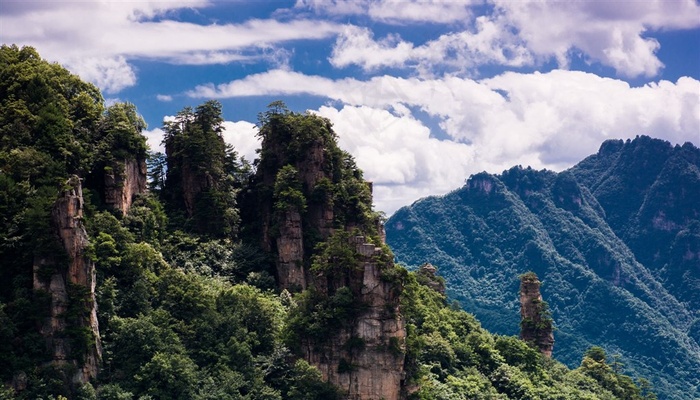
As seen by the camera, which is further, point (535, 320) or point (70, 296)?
point (535, 320)

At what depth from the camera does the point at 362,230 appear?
74.5 meters

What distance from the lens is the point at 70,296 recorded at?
5478 centimetres

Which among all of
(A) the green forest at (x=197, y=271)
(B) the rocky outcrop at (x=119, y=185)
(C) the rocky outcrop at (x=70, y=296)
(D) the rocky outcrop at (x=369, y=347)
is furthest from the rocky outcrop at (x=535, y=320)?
(C) the rocky outcrop at (x=70, y=296)

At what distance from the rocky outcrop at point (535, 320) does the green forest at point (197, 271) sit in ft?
17.3

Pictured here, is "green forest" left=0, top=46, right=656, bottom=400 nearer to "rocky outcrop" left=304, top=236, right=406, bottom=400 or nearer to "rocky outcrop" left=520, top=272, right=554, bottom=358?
"rocky outcrop" left=304, top=236, right=406, bottom=400

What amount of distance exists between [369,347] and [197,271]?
604 inches

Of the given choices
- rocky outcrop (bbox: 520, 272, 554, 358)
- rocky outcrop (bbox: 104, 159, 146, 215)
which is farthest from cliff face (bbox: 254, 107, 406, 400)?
rocky outcrop (bbox: 520, 272, 554, 358)

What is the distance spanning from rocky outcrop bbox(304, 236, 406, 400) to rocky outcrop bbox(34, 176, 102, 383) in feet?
45.1

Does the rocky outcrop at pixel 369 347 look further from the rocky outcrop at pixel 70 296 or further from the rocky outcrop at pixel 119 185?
the rocky outcrop at pixel 119 185

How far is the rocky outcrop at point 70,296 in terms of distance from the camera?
54.3 m

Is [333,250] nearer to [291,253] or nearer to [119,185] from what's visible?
[291,253]

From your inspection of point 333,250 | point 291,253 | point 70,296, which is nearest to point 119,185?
point 291,253

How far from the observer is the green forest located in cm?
5506

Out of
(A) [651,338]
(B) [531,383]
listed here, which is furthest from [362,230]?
(A) [651,338]
